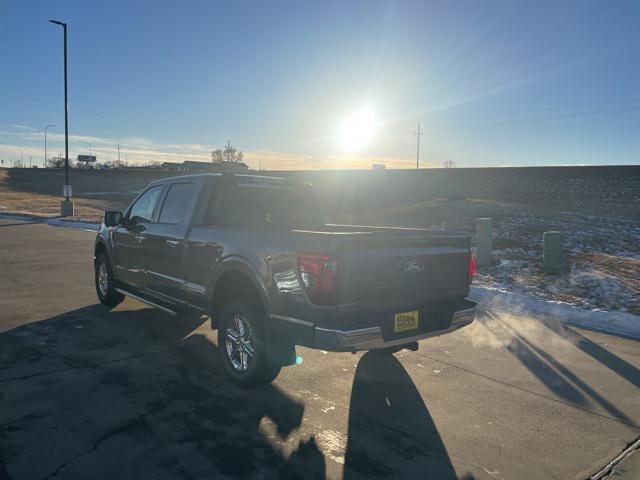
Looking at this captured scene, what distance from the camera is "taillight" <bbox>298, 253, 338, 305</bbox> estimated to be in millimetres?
3744

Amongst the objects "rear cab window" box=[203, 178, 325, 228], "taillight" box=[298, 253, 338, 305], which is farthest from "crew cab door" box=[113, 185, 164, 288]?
"taillight" box=[298, 253, 338, 305]

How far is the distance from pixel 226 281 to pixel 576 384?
11.4 feet

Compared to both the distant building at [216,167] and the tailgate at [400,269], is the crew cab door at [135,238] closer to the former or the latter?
the distant building at [216,167]

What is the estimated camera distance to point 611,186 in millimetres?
34312

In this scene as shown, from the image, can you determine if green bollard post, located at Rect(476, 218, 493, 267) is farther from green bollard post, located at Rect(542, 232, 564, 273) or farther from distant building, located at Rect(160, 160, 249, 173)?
distant building, located at Rect(160, 160, 249, 173)

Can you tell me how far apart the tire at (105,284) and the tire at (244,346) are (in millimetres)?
3140

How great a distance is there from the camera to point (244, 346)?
455 cm

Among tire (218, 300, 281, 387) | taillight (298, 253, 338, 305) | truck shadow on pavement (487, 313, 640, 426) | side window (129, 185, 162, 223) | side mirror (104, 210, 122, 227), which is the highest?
side window (129, 185, 162, 223)

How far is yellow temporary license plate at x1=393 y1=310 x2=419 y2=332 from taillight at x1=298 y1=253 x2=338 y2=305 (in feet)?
2.22

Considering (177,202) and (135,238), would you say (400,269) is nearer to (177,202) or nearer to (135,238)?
(177,202)

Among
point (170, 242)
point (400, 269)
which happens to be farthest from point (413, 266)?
point (170, 242)

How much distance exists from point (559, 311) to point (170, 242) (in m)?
5.73

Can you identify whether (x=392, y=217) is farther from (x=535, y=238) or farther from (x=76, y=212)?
(x=76, y=212)

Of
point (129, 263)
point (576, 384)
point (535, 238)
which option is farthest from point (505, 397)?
point (535, 238)
